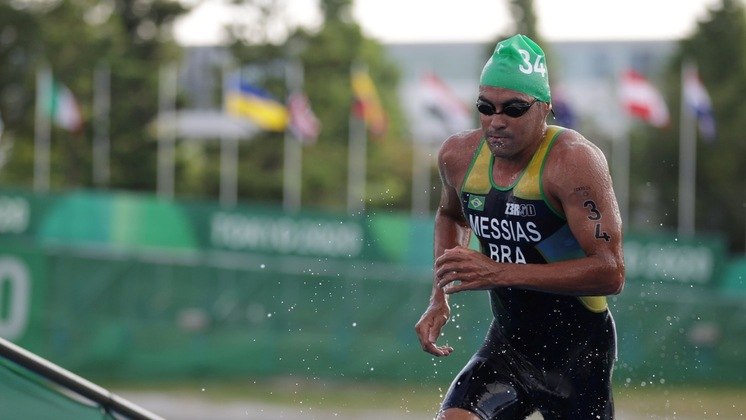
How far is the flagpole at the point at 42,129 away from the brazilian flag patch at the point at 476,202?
45.9 m

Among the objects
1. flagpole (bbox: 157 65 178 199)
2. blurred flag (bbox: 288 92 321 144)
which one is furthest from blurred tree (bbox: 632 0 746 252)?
flagpole (bbox: 157 65 178 199)

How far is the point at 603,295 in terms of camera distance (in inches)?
233

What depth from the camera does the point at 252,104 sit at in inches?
2060

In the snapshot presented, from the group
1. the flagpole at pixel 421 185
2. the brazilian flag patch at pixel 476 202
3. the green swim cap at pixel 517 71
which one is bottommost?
the brazilian flag patch at pixel 476 202

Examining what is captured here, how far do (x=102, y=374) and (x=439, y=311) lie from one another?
16.9 meters

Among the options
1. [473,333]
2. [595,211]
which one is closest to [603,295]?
[595,211]

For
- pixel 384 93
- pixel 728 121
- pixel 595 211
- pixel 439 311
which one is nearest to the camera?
pixel 595 211

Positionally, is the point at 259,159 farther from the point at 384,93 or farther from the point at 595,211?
the point at 595,211

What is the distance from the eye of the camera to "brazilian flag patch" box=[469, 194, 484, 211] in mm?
6215

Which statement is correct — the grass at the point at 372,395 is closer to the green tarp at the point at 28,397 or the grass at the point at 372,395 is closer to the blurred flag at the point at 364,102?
the green tarp at the point at 28,397

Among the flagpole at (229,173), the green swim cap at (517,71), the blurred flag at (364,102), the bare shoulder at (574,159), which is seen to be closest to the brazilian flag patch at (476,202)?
the bare shoulder at (574,159)

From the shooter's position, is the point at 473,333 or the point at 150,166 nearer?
the point at 473,333

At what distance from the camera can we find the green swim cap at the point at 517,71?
5.96 metres

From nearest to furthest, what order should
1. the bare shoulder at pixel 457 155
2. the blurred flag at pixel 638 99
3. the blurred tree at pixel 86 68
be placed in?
the bare shoulder at pixel 457 155 → the blurred flag at pixel 638 99 → the blurred tree at pixel 86 68
